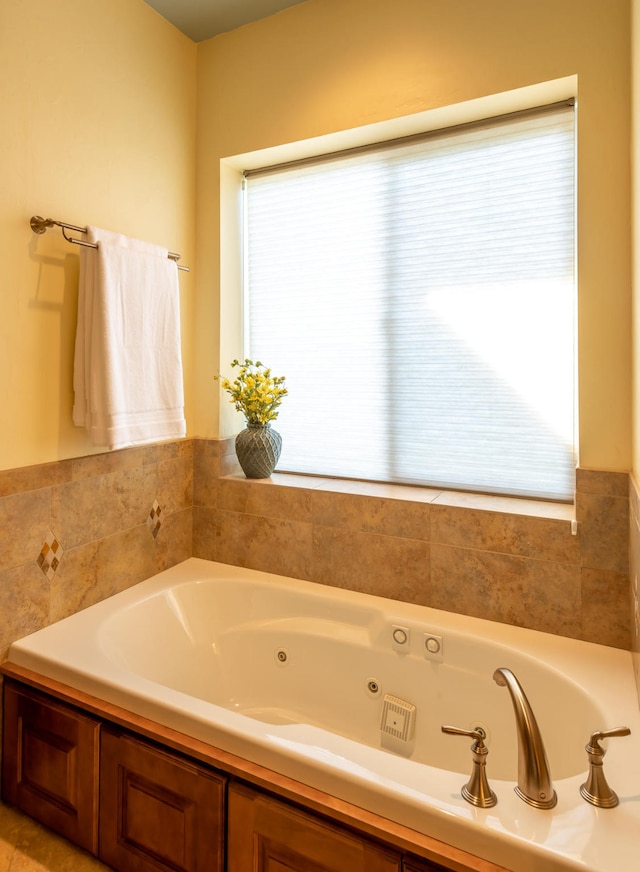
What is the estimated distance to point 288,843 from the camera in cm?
117

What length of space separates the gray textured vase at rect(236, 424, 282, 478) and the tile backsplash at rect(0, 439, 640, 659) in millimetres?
65

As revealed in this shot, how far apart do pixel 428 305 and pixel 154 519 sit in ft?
4.81

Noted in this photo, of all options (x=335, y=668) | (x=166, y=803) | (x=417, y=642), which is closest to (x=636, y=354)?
(x=417, y=642)

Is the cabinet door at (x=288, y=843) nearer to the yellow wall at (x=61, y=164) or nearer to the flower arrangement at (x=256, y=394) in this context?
the yellow wall at (x=61, y=164)

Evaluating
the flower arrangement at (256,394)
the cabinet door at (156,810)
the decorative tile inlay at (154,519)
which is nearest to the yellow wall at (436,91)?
the flower arrangement at (256,394)

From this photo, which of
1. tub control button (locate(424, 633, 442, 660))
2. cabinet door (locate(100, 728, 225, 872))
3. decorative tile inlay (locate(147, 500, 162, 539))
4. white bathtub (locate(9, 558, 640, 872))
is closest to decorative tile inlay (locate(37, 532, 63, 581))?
white bathtub (locate(9, 558, 640, 872))

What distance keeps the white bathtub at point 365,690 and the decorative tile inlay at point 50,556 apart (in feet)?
0.62

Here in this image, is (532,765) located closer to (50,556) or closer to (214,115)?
(50,556)

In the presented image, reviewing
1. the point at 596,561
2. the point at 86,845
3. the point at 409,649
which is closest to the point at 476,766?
the point at 409,649

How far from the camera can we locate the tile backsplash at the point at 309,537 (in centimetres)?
170

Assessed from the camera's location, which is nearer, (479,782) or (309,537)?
(479,782)

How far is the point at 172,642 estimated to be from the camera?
199 cm

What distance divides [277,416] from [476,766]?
1612 mm

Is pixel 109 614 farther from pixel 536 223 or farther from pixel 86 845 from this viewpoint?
pixel 536 223
